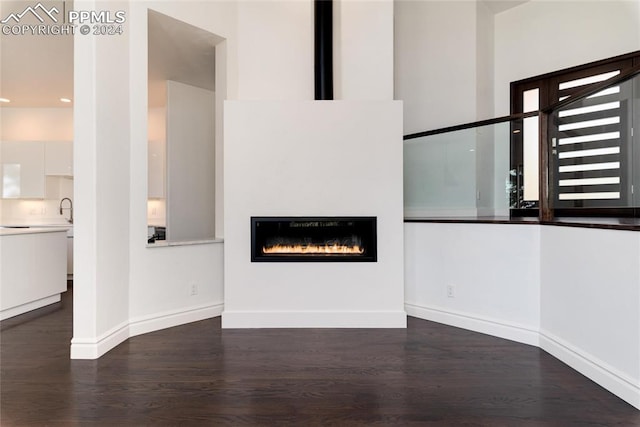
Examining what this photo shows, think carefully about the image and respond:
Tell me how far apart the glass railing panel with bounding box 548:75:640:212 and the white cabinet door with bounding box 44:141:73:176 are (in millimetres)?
6549

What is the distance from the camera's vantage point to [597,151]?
2.54m

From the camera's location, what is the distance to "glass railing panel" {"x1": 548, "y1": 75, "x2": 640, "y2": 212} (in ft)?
7.71

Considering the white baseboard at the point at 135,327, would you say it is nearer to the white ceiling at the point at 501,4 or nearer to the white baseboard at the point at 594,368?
the white baseboard at the point at 594,368

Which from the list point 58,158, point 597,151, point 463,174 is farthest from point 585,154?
point 58,158

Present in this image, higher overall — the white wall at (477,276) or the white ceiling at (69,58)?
the white ceiling at (69,58)

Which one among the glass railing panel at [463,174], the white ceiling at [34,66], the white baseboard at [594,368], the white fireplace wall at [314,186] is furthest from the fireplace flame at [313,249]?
the white ceiling at [34,66]

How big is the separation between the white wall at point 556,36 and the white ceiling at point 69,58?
0.26 metres

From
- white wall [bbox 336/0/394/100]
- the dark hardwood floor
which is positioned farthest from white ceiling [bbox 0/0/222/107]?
the dark hardwood floor

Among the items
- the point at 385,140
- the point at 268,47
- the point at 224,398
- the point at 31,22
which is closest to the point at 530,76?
the point at 385,140

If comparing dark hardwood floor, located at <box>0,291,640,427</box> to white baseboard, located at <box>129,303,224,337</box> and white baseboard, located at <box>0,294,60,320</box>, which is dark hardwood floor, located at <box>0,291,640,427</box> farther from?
white baseboard, located at <box>0,294,60,320</box>

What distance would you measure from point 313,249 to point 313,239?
0.10 m

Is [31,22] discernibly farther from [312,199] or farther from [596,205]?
[596,205]

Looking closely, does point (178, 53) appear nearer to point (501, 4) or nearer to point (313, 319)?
point (313, 319)

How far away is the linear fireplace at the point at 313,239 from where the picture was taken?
3.38 metres
